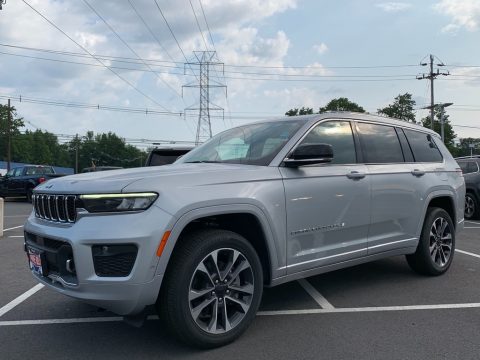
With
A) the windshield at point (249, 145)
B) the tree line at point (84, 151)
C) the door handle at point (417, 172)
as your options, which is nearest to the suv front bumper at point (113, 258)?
the windshield at point (249, 145)

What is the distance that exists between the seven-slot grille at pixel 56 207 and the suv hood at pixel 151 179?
5 centimetres

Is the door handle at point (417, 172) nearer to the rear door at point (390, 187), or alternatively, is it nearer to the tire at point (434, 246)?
the rear door at point (390, 187)

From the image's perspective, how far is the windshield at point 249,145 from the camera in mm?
4355

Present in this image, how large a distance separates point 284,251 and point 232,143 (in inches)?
54.9

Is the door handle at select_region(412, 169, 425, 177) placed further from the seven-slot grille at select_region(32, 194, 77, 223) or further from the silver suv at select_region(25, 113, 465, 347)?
the seven-slot grille at select_region(32, 194, 77, 223)

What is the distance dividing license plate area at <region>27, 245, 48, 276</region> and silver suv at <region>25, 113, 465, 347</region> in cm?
1

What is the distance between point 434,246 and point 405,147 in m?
1.27

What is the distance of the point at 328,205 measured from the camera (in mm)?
4363

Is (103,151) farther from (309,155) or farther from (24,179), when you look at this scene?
(309,155)

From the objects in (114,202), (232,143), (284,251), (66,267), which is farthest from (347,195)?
(66,267)

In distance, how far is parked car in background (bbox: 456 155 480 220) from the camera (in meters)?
12.1

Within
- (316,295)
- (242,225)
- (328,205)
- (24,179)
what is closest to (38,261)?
(242,225)

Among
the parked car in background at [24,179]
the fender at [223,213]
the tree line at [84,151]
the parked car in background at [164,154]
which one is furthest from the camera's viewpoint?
the tree line at [84,151]

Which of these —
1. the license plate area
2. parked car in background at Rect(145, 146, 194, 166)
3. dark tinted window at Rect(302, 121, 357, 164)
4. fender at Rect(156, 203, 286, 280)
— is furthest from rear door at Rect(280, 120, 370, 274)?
parked car in background at Rect(145, 146, 194, 166)
